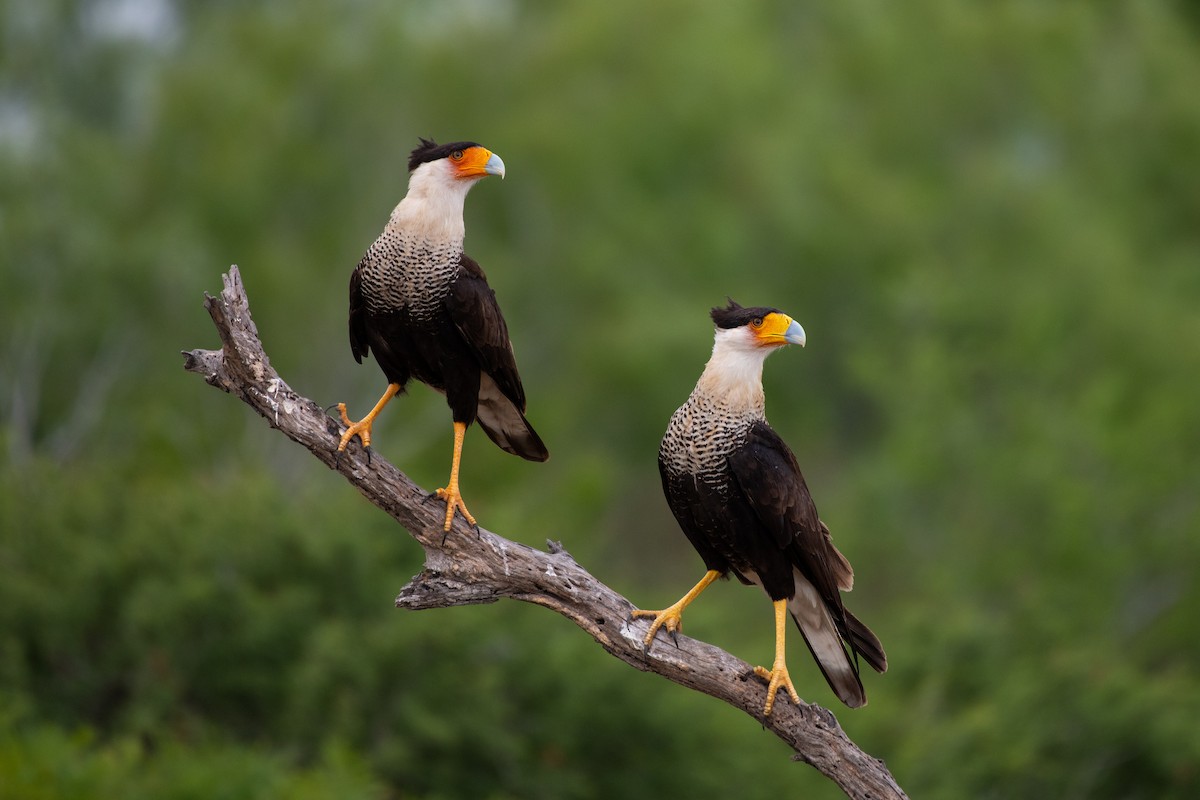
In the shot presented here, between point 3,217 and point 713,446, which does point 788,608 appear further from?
point 3,217

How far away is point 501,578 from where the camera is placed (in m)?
6.68

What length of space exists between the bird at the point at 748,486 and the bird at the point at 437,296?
88cm

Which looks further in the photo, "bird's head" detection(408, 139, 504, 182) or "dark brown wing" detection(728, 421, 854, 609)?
"bird's head" detection(408, 139, 504, 182)

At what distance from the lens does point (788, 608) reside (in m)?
7.04

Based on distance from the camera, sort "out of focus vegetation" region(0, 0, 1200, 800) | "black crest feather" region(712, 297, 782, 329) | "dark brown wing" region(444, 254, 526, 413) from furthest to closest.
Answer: "out of focus vegetation" region(0, 0, 1200, 800) → "dark brown wing" region(444, 254, 526, 413) → "black crest feather" region(712, 297, 782, 329)

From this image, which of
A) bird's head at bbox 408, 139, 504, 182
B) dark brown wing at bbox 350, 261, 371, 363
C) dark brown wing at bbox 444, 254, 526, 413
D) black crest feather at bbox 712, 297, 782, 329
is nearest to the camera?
black crest feather at bbox 712, 297, 782, 329

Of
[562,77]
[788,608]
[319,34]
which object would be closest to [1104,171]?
[562,77]

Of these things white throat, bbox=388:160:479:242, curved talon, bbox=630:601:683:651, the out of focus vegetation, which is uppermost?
the out of focus vegetation

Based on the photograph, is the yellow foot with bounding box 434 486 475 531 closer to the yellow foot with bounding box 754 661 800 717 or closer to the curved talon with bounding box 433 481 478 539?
the curved talon with bounding box 433 481 478 539

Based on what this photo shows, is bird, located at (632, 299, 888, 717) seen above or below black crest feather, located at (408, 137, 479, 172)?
below

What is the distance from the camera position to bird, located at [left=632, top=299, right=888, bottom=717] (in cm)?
662

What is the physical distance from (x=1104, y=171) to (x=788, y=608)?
30672mm

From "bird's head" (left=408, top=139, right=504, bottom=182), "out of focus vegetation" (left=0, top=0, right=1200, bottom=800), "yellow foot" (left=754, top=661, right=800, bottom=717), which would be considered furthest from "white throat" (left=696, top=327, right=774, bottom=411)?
"out of focus vegetation" (left=0, top=0, right=1200, bottom=800)

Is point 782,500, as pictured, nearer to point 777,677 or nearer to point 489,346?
point 777,677
